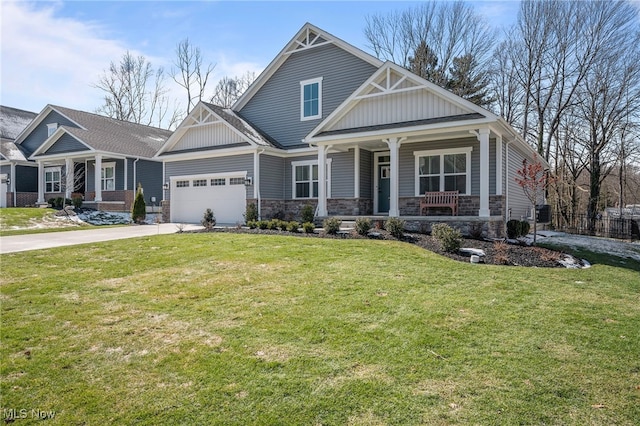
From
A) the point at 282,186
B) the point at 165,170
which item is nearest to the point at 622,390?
the point at 282,186

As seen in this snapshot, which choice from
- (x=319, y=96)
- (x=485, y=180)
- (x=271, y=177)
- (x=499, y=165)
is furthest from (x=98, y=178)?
(x=499, y=165)

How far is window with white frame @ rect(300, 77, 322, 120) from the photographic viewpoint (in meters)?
17.6

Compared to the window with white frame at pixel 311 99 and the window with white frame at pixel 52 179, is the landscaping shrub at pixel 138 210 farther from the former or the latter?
the window with white frame at pixel 52 179

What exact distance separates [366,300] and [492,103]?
2745 centimetres

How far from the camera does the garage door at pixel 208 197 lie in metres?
17.6

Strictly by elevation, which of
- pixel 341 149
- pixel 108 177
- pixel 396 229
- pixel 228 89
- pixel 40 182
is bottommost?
pixel 396 229

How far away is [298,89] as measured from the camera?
18.3 meters

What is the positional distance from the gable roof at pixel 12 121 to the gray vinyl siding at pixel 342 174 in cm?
2637

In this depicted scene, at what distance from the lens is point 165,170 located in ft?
64.9

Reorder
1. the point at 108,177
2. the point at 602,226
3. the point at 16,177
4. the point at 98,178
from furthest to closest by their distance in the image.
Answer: the point at 16,177
the point at 108,177
the point at 98,178
the point at 602,226

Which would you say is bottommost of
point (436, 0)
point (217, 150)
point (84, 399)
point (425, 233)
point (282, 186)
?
point (84, 399)

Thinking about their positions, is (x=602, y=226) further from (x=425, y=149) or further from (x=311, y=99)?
→ (x=311, y=99)

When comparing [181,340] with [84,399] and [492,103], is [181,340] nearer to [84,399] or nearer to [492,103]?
[84,399]

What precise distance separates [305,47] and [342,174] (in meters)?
6.04
